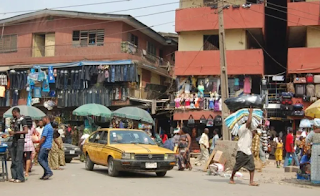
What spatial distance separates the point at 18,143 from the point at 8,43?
74.3 feet

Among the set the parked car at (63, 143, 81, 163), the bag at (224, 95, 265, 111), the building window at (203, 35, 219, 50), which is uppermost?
the building window at (203, 35, 219, 50)

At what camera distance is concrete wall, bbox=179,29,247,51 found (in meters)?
25.5

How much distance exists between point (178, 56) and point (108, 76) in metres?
4.69

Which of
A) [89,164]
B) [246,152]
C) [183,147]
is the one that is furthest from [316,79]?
[89,164]

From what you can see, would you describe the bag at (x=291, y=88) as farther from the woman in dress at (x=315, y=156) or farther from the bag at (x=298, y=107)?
the woman in dress at (x=315, y=156)

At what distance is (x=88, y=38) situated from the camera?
2825 cm

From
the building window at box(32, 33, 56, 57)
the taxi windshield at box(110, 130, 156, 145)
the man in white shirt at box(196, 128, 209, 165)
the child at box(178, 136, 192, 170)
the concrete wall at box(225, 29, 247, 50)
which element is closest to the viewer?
the taxi windshield at box(110, 130, 156, 145)

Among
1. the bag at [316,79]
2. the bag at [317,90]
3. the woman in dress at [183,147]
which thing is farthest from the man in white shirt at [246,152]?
the bag at [316,79]

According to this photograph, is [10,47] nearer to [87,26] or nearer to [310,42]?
[87,26]

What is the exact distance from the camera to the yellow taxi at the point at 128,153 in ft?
37.9

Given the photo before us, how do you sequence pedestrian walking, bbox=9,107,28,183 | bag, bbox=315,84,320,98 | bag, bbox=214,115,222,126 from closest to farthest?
pedestrian walking, bbox=9,107,28,183
bag, bbox=315,84,320,98
bag, bbox=214,115,222,126

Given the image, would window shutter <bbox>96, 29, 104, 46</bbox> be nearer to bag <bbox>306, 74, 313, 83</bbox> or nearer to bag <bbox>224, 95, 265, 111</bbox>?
bag <bbox>306, 74, 313, 83</bbox>

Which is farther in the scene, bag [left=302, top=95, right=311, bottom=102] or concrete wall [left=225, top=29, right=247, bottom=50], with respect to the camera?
concrete wall [left=225, top=29, right=247, bottom=50]

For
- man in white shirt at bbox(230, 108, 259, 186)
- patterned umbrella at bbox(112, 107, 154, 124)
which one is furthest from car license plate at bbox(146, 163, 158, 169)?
patterned umbrella at bbox(112, 107, 154, 124)
